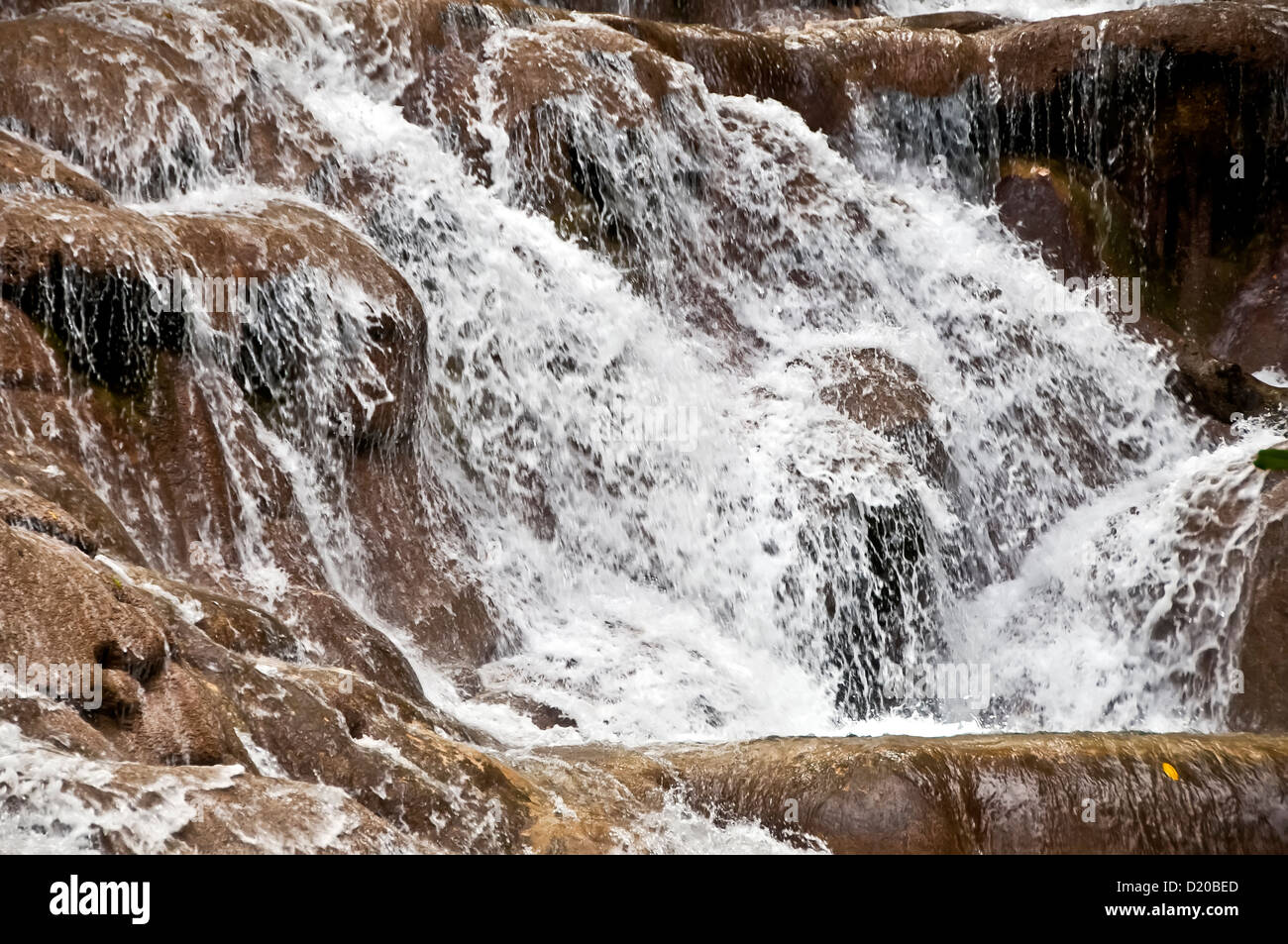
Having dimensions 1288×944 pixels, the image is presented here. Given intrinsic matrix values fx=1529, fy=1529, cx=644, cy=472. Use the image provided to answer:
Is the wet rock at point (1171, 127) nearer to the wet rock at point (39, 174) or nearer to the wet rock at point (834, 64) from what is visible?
the wet rock at point (834, 64)

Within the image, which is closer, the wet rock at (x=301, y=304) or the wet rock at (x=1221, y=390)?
the wet rock at (x=301, y=304)

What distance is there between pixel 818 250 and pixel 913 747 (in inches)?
291

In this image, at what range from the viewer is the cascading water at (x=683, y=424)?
9594mm

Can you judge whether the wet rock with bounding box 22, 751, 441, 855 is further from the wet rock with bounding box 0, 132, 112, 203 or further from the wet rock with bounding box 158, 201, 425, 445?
the wet rock with bounding box 0, 132, 112, 203

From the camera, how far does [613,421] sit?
1141 centimetres

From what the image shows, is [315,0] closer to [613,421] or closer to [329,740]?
[613,421]

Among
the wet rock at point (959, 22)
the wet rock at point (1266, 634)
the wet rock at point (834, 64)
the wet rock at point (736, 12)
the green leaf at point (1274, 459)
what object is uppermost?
the wet rock at point (736, 12)

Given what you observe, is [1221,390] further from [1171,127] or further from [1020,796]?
[1020,796]

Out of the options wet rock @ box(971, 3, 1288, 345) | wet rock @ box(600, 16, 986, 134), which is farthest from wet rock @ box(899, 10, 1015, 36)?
wet rock @ box(971, 3, 1288, 345)

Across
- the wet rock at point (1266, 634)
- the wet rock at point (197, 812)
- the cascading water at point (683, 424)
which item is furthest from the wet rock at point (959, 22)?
the wet rock at point (197, 812)

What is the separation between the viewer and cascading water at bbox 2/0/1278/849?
378 inches

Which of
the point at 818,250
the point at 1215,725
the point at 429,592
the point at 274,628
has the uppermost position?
the point at 818,250

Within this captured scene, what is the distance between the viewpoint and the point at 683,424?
1156 centimetres

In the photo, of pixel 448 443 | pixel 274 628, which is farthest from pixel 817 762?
pixel 448 443
